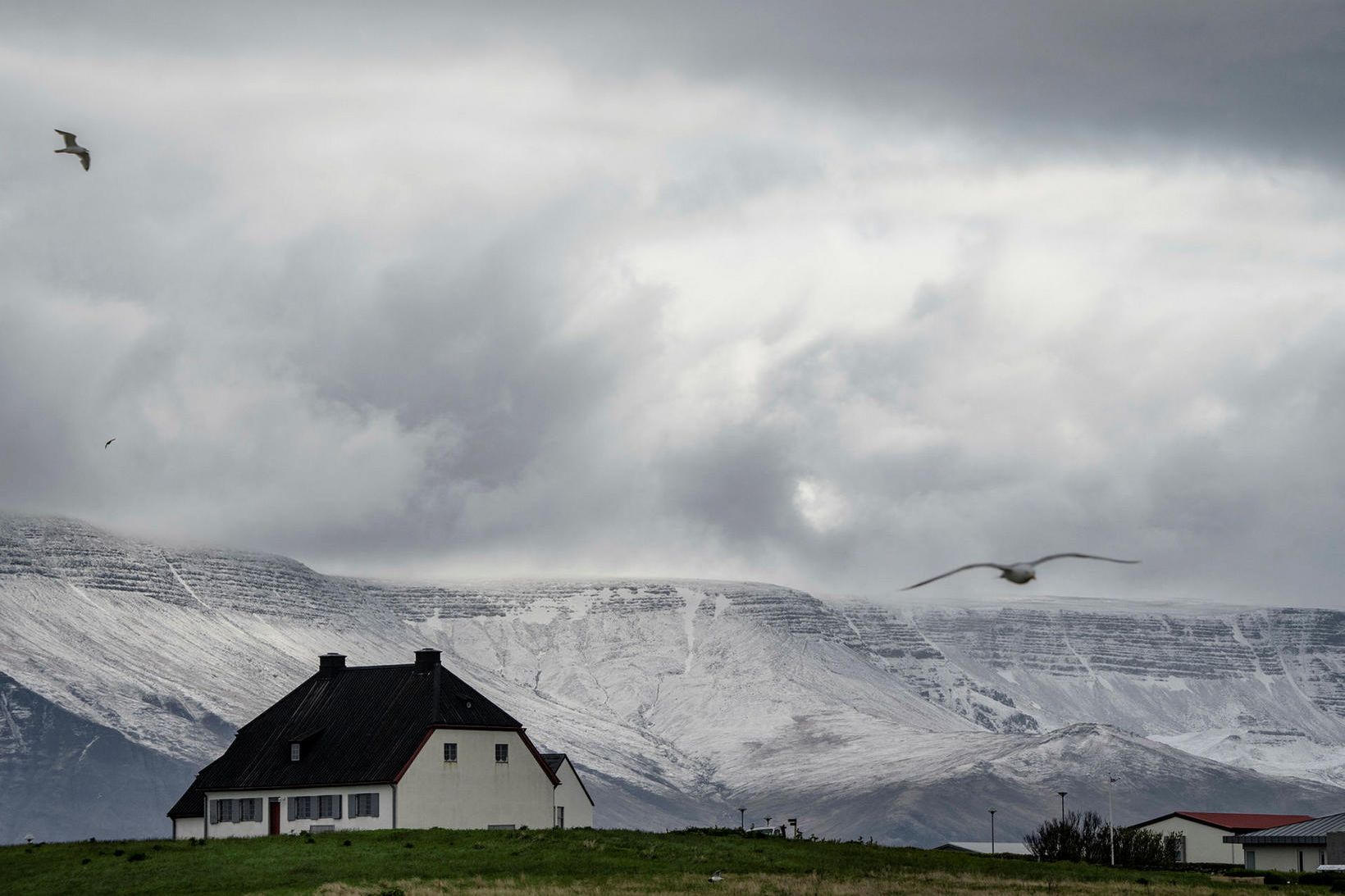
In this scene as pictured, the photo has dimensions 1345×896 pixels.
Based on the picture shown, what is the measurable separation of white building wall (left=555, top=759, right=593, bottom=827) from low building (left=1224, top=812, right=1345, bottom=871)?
46.4 m

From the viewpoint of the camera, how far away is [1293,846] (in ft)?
445

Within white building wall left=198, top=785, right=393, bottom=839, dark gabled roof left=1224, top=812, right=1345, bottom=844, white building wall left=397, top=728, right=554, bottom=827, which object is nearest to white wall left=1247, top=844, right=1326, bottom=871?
dark gabled roof left=1224, top=812, right=1345, bottom=844

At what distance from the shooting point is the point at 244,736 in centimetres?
11600

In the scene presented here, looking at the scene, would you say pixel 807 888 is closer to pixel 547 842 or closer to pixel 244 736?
pixel 547 842

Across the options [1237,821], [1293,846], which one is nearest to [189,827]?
[1293,846]

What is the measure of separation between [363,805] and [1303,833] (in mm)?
68471

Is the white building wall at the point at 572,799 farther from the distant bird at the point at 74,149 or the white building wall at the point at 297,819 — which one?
the distant bird at the point at 74,149

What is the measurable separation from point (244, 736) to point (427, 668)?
1176 cm

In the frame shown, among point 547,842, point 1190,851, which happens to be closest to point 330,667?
point 547,842

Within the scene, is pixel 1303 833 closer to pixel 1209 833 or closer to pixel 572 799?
pixel 1209 833

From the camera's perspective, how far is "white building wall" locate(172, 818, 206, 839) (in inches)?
4483

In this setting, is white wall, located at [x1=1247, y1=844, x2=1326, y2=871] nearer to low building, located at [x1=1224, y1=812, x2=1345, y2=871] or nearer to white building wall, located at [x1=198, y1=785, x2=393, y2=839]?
low building, located at [x1=1224, y1=812, x2=1345, y2=871]

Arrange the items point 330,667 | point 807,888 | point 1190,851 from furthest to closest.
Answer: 1. point 1190,851
2. point 330,667
3. point 807,888

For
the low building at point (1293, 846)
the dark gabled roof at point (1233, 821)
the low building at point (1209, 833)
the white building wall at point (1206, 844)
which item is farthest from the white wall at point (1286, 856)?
the white building wall at point (1206, 844)
